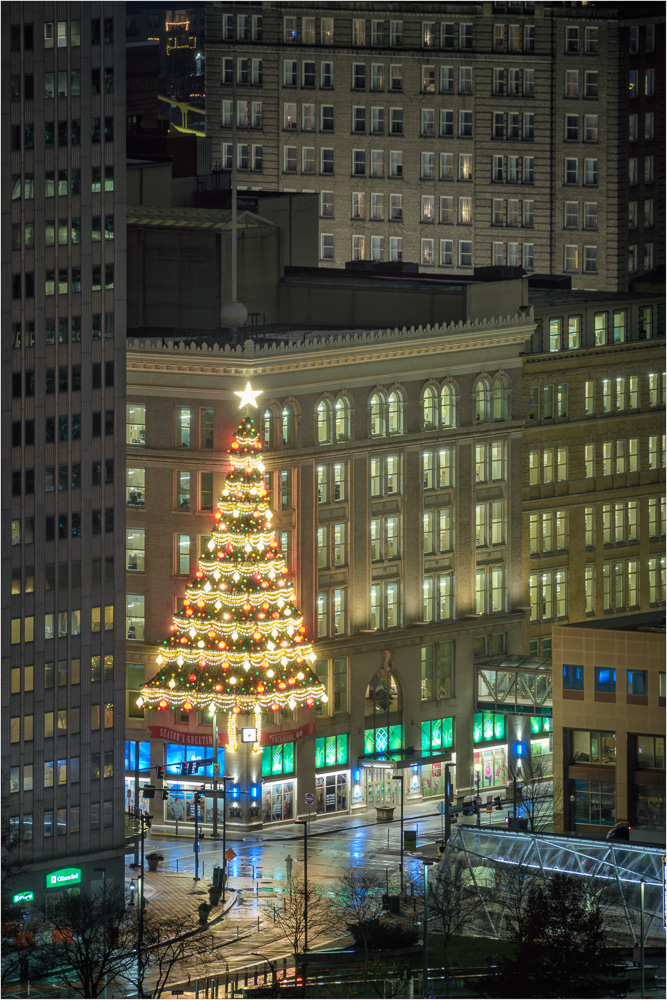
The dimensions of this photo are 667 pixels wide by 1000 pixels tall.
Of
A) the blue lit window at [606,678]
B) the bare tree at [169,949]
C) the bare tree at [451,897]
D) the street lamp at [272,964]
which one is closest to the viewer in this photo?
the street lamp at [272,964]

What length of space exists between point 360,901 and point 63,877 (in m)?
17.0

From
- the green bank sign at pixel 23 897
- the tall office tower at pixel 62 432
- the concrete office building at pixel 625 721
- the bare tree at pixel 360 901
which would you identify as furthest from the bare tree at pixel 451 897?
the green bank sign at pixel 23 897

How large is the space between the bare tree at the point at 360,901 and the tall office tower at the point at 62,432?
527 inches

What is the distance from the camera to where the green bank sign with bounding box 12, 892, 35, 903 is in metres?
179

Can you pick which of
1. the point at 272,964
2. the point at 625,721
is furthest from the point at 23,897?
the point at 625,721

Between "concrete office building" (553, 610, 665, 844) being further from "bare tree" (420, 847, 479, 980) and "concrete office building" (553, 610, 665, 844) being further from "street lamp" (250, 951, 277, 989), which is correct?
"street lamp" (250, 951, 277, 989)

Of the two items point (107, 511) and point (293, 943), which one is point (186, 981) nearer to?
point (293, 943)

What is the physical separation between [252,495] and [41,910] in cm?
3178

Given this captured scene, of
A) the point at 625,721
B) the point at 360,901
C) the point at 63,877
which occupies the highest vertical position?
the point at 625,721

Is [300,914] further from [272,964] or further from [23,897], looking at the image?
[23,897]

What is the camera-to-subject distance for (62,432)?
607 ft

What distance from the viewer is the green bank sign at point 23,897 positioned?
179000 mm

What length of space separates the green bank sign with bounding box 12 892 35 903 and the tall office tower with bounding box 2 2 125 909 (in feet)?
1.52

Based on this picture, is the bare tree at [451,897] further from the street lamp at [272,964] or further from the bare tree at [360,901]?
the street lamp at [272,964]
